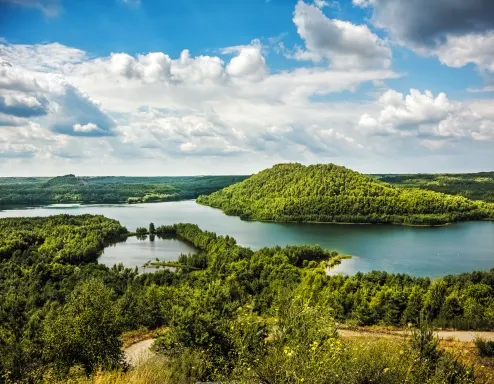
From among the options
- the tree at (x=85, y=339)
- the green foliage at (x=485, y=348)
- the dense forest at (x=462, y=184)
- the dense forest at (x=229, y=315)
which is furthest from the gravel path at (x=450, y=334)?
the dense forest at (x=462, y=184)

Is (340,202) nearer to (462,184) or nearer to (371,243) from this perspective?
(371,243)

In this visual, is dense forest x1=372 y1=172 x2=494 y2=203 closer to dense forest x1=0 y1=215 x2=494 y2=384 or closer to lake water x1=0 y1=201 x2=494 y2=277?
lake water x1=0 y1=201 x2=494 y2=277

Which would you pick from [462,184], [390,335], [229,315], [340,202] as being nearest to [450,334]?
[390,335]

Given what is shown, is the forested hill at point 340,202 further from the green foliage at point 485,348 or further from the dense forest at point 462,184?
the green foliage at point 485,348

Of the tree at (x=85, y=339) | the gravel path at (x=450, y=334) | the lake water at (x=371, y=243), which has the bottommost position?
the lake water at (x=371, y=243)

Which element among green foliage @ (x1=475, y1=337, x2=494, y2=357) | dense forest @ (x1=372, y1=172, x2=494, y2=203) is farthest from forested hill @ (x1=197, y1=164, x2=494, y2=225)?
green foliage @ (x1=475, y1=337, x2=494, y2=357)

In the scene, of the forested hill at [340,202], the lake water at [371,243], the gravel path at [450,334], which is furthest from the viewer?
the forested hill at [340,202]
